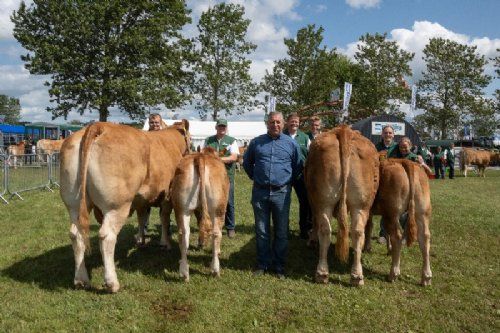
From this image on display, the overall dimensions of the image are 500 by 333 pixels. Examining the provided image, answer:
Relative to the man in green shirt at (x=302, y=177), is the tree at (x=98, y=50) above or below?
above

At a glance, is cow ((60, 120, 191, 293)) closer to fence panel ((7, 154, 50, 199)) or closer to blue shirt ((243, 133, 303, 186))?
blue shirt ((243, 133, 303, 186))

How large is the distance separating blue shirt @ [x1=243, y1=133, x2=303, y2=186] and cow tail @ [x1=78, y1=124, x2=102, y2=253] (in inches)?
81.6

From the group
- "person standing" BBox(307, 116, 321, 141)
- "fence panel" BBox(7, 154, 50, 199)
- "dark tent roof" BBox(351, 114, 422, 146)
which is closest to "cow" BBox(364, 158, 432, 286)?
"person standing" BBox(307, 116, 321, 141)

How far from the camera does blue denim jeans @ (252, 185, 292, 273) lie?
560 centimetres


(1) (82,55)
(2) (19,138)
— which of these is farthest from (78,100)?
(2) (19,138)

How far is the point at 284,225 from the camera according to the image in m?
5.64

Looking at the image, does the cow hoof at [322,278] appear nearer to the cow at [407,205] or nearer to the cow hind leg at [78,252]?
the cow at [407,205]

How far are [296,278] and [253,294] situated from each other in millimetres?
827

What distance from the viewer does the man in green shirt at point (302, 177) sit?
7.09 meters

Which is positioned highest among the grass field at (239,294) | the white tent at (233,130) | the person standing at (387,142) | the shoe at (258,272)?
the white tent at (233,130)

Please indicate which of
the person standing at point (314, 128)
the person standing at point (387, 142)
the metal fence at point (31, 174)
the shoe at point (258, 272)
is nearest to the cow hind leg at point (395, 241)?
the person standing at point (387, 142)

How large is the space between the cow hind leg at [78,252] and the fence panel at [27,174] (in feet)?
29.0

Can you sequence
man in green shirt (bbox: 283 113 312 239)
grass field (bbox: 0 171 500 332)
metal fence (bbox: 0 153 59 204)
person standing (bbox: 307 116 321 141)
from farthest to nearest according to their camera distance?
metal fence (bbox: 0 153 59 204) < person standing (bbox: 307 116 321 141) < man in green shirt (bbox: 283 113 312 239) < grass field (bbox: 0 171 500 332)

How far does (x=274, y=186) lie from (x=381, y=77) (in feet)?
104
